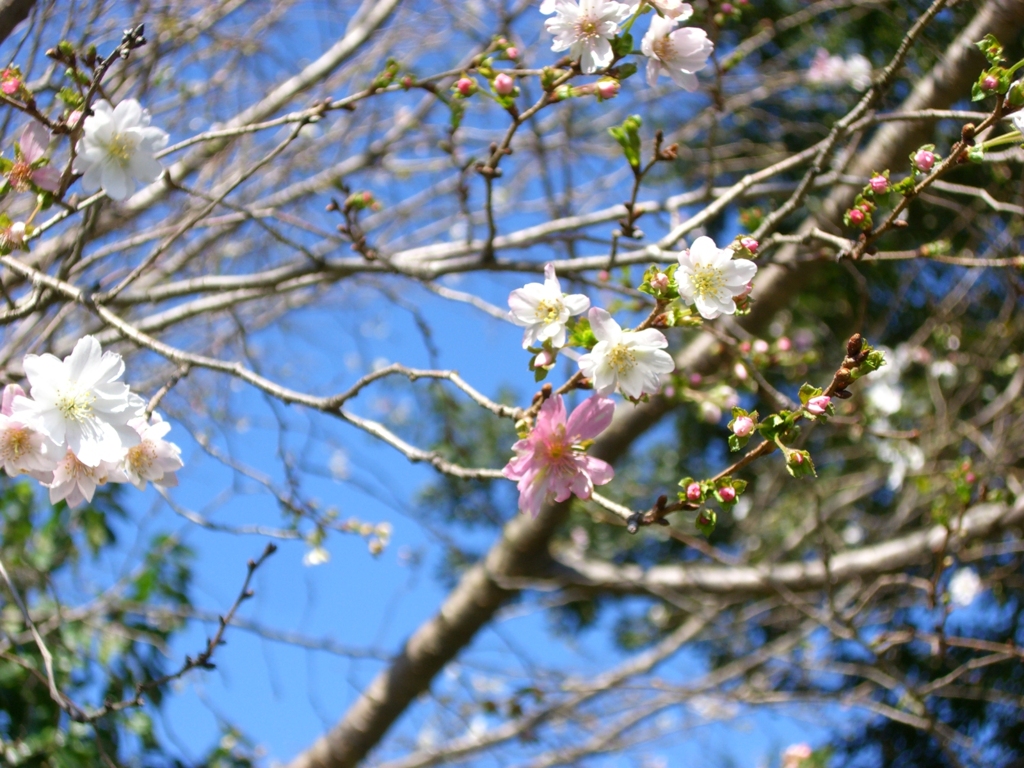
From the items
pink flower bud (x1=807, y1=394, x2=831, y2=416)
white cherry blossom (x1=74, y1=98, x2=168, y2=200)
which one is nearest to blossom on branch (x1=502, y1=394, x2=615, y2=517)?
pink flower bud (x1=807, y1=394, x2=831, y2=416)

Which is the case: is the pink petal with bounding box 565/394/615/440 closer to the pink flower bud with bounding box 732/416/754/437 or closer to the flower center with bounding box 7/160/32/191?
the pink flower bud with bounding box 732/416/754/437

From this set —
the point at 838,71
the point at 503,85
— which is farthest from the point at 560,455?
the point at 838,71

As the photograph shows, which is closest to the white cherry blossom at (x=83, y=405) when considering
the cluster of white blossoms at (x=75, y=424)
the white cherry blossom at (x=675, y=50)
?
the cluster of white blossoms at (x=75, y=424)

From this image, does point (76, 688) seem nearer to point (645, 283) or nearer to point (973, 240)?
point (645, 283)

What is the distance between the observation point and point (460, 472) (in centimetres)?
125

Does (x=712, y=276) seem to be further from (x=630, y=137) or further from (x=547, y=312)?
(x=630, y=137)

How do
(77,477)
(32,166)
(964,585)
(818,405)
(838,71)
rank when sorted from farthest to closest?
(964,585), (838,71), (32,166), (77,477), (818,405)

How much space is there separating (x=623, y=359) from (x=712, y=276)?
6.1 inches

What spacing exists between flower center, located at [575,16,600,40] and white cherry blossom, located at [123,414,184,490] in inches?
33.7

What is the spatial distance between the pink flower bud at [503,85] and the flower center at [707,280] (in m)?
0.56

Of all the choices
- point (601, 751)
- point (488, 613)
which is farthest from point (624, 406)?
point (601, 751)

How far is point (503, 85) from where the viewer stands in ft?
4.68

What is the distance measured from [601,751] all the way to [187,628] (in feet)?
5.01

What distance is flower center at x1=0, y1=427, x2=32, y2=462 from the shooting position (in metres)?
1.13
